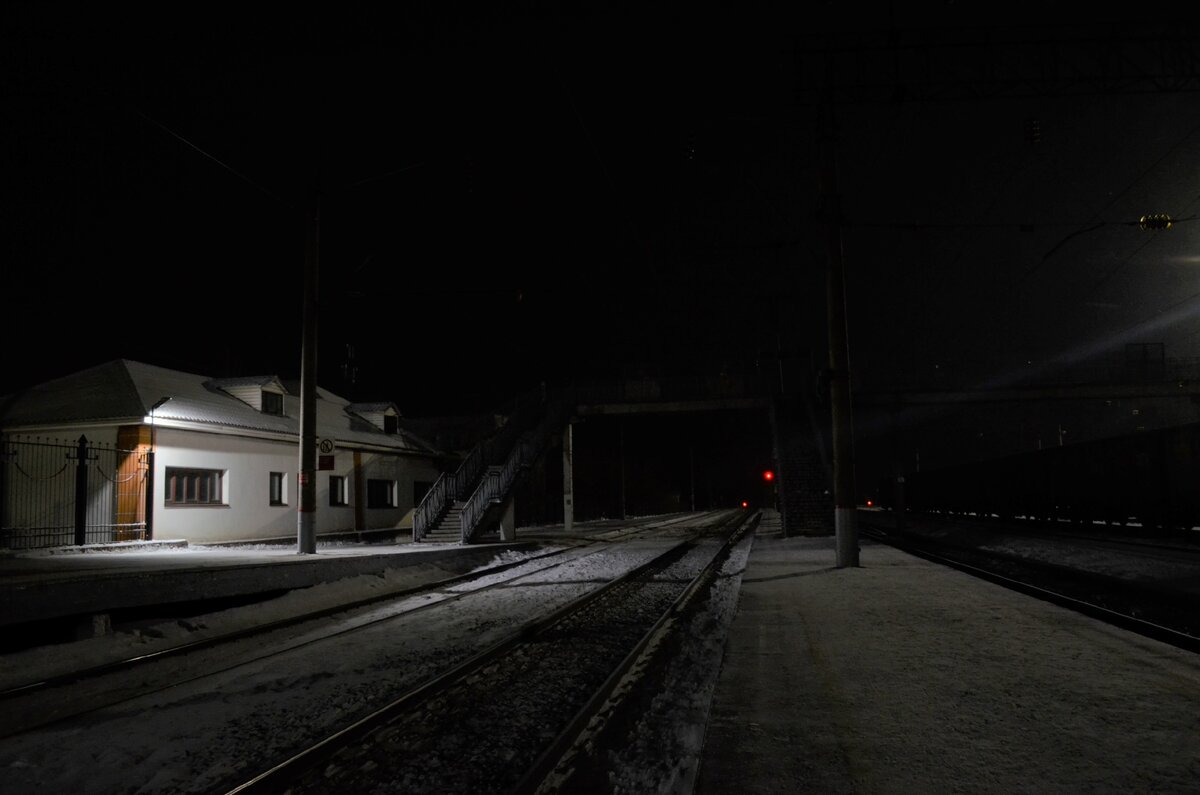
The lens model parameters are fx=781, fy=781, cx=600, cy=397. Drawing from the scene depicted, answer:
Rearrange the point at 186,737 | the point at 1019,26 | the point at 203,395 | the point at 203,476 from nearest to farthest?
the point at 186,737 → the point at 1019,26 → the point at 203,476 → the point at 203,395

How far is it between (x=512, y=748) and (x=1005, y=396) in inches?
1787

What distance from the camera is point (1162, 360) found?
4688 centimetres

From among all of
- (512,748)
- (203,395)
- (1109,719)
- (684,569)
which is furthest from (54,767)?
(203,395)

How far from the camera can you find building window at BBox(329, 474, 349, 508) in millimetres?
28609

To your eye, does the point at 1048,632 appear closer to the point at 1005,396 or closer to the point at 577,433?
the point at 1005,396

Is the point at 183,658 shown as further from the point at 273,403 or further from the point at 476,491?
the point at 273,403

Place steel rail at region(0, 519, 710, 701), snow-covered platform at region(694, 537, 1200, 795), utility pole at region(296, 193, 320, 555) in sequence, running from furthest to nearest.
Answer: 1. utility pole at region(296, 193, 320, 555)
2. steel rail at region(0, 519, 710, 701)
3. snow-covered platform at region(694, 537, 1200, 795)

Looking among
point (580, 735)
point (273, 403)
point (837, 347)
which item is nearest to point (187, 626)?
point (580, 735)

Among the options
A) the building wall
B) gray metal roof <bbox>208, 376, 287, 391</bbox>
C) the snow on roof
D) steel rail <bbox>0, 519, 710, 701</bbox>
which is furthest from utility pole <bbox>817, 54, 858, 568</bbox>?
the snow on roof

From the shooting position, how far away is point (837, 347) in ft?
52.8

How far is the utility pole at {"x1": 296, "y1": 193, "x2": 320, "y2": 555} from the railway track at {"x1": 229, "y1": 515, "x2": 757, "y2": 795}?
9162 mm

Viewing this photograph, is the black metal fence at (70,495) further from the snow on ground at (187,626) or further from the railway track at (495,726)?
the railway track at (495,726)

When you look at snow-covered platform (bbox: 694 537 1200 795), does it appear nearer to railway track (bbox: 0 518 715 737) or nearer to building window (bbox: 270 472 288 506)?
railway track (bbox: 0 518 715 737)

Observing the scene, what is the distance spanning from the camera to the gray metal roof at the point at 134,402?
21.1 m
